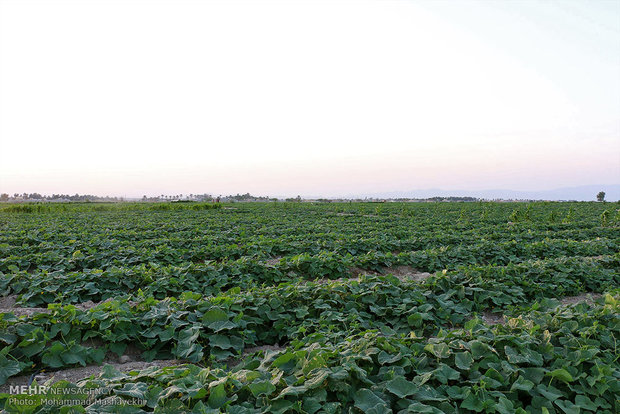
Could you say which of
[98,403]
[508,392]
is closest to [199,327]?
[98,403]

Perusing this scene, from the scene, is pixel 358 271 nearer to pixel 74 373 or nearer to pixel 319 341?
pixel 319 341

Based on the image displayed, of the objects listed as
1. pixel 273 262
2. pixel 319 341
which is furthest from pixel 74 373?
pixel 273 262

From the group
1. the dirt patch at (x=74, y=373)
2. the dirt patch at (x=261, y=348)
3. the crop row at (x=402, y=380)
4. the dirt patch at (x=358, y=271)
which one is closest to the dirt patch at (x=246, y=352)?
the dirt patch at (x=261, y=348)

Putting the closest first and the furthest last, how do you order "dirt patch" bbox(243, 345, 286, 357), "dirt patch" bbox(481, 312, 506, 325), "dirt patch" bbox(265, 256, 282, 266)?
"dirt patch" bbox(243, 345, 286, 357), "dirt patch" bbox(481, 312, 506, 325), "dirt patch" bbox(265, 256, 282, 266)

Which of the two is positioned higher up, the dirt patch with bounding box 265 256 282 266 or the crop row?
the crop row

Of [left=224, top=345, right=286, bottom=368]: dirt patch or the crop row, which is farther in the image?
[left=224, top=345, right=286, bottom=368]: dirt patch

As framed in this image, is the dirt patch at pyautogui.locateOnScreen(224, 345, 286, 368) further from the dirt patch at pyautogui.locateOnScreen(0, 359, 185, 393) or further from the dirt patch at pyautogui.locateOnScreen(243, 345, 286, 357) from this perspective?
the dirt patch at pyautogui.locateOnScreen(0, 359, 185, 393)

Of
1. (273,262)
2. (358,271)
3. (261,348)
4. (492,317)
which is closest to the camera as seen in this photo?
(261,348)

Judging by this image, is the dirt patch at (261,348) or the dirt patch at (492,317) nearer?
the dirt patch at (261,348)

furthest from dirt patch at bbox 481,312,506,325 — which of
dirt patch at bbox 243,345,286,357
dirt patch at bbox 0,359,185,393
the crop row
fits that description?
dirt patch at bbox 0,359,185,393

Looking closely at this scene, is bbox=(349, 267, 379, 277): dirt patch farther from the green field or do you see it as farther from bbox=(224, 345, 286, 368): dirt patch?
bbox=(224, 345, 286, 368): dirt patch

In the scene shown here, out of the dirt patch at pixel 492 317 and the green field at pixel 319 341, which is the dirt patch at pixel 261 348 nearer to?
the green field at pixel 319 341

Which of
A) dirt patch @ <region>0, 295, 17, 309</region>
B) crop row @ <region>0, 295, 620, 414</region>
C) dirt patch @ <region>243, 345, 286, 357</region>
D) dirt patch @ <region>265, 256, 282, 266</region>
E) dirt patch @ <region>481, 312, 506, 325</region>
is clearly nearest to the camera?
crop row @ <region>0, 295, 620, 414</region>

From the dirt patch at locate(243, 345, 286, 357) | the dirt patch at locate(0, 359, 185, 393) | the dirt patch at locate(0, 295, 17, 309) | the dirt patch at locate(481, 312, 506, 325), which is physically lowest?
the dirt patch at locate(481, 312, 506, 325)
